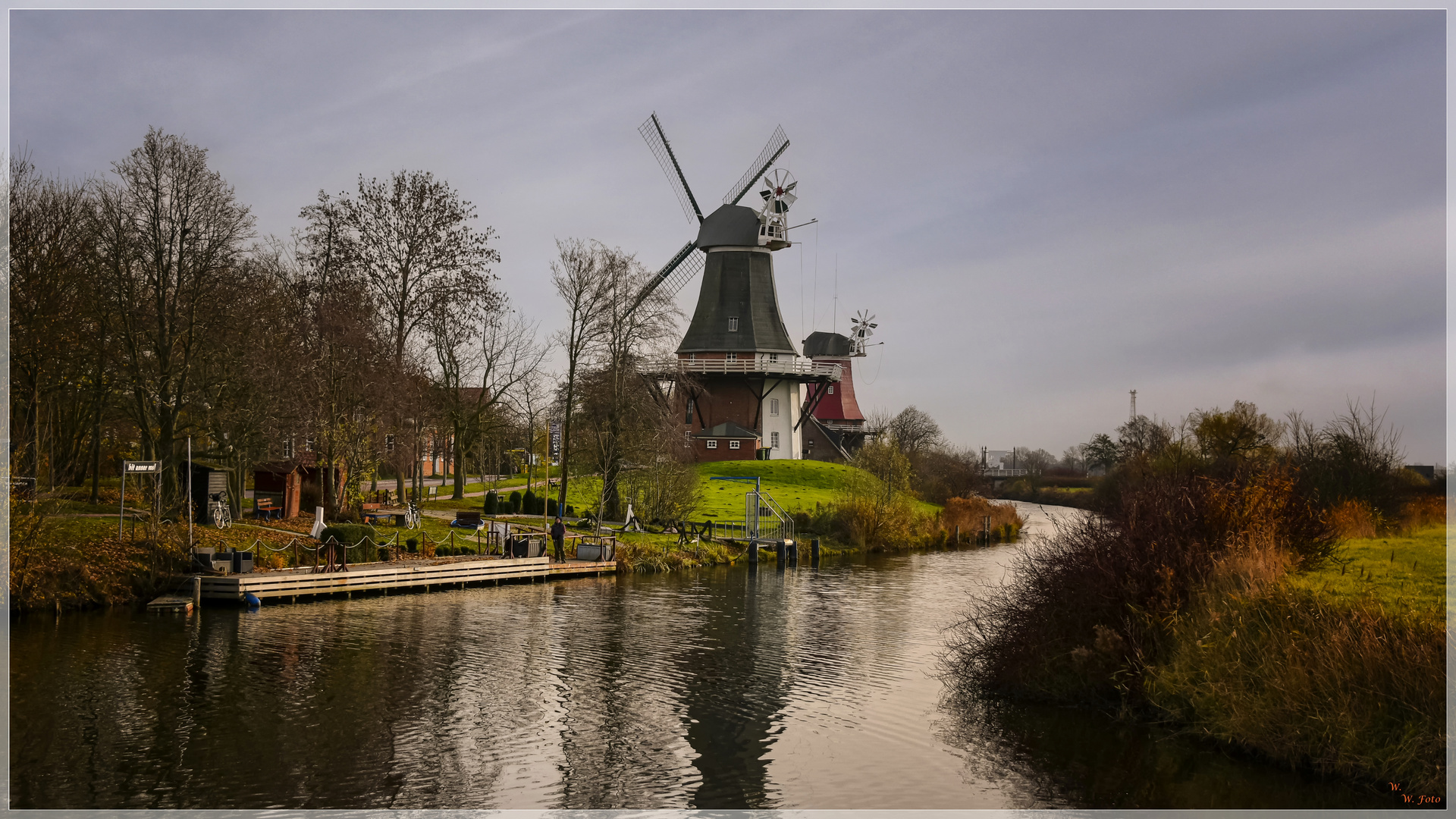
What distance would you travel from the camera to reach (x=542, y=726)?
14.2 meters

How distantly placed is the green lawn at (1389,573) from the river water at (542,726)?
2792 millimetres

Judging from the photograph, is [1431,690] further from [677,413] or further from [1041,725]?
[677,413]

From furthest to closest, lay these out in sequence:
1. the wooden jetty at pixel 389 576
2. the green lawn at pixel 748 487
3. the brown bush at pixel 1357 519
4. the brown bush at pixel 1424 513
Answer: the green lawn at pixel 748 487, the wooden jetty at pixel 389 576, the brown bush at pixel 1424 513, the brown bush at pixel 1357 519

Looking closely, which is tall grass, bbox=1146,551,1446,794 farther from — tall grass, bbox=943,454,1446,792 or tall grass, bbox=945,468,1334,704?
tall grass, bbox=945,468,1334,704

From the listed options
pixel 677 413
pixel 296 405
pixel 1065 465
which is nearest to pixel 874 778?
pixel 296 405

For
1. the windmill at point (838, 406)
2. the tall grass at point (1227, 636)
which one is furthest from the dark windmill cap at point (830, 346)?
the tall grass at point (1227, 636)

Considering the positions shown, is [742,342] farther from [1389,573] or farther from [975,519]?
[1389,573]

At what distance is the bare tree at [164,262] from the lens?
30.2 m

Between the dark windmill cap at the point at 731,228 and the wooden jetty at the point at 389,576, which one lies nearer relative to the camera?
the wooden jetty at the point at 389,576

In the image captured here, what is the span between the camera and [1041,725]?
14430mm

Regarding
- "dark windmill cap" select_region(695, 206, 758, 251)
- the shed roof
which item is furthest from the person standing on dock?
"dark windmill cap" select_region(695, 206, 758, 251)

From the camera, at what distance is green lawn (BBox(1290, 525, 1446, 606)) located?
1312 centimetres

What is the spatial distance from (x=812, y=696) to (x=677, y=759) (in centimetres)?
415

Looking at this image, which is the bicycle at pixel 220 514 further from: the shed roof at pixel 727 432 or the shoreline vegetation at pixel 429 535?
the shed roof at pixel 727 432
